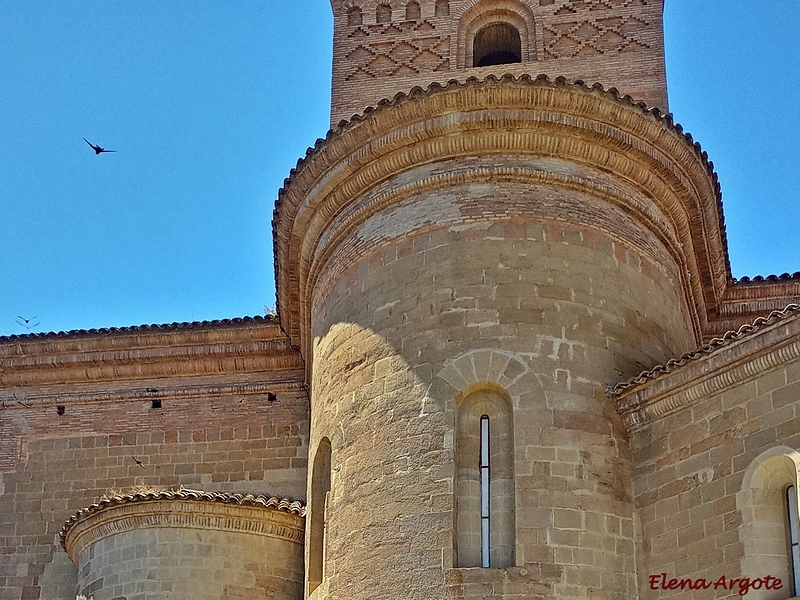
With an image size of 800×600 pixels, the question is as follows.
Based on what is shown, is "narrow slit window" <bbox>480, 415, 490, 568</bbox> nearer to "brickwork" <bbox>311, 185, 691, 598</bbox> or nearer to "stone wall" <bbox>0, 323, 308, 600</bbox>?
"brickwork" <bbox>311, 185, 691, 598</bbox>

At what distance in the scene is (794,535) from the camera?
30.7ft

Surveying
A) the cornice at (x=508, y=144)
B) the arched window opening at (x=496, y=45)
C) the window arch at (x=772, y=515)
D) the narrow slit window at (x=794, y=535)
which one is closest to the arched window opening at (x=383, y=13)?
the arched window opening at (x=496, y=45)

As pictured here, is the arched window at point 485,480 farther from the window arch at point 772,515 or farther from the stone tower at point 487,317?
the window arch at point 772,515

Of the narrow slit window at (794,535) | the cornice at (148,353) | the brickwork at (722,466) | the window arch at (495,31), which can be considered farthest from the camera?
the window arch at (495,31)

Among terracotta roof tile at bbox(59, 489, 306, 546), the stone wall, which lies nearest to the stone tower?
terracotta roof tile at bbox(59, 489, 306, 546)

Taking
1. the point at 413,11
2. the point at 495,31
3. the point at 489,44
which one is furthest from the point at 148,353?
the point at 495,31

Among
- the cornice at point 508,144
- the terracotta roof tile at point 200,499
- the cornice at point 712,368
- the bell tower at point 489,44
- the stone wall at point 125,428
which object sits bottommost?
the terracotta roof tile at point 200,499

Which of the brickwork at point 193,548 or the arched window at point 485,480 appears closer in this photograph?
the arched window at point 485,480

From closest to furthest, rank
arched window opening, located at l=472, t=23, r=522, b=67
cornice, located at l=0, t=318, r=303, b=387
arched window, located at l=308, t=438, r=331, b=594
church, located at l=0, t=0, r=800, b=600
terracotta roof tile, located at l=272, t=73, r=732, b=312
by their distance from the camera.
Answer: church, located at l=0, t=0, r=800, b=600, arched window, located at l=308, t=438, r=331, b=594, terracotta roof tile, located at l=272, t=73, r=732, b=312, cornice, located at l=0, t=318, r=303, b=387, arched window opening, located at l=472, t=23, r=522, b=67

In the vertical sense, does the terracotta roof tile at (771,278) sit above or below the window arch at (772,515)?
above

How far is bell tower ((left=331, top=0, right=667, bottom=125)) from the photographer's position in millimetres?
15828

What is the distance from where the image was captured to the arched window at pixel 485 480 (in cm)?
1006

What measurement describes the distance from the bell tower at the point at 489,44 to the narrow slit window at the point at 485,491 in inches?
243

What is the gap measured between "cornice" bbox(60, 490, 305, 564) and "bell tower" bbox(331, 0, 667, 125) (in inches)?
221
